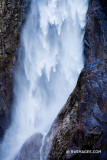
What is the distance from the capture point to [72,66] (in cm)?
1279

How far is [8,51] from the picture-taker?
13.4m

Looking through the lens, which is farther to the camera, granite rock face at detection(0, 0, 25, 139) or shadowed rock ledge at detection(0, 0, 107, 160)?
granite rock face at detection(0, 0, 25, 139)

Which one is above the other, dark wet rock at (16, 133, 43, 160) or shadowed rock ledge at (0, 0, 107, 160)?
shadowed rock ledge at (0, 0, 107, 160)

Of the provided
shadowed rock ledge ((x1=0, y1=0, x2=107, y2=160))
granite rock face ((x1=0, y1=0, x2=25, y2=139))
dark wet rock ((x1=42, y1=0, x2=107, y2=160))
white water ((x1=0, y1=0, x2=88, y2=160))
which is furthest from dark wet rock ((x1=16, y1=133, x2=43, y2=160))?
granite rock face ((x1=0, y1=0, x2=25, y2=139))

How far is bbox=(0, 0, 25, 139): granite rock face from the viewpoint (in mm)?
13281

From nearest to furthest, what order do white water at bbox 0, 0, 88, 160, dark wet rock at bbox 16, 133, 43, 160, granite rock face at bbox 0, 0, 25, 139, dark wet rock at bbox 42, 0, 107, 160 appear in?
dark wet rock at bbox 42, 0, 107, 160, dark wet rock at bbox 16, 133, 43, 160, white water at bbox 0, 0, 88, 160, granite rock face at bbox 0, 0, 25, 139

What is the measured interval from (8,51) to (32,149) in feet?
24.9

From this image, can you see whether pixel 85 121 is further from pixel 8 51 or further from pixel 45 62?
pixel 8 51

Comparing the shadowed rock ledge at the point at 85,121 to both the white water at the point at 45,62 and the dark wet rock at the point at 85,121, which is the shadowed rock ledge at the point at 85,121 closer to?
the dark wet rock at the point at 85,121

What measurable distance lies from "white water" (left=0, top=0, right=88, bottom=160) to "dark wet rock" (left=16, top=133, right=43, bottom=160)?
372 cm

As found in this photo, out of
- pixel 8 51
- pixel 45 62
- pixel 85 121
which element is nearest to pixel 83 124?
pixel 85 121

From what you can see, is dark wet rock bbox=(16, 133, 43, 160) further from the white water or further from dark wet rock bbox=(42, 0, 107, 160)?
the white water

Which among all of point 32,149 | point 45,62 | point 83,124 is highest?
point 83,124

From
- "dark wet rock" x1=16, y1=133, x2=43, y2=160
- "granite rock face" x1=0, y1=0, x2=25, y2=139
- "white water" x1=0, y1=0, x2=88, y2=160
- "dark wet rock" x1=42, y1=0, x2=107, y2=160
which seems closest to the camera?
"dark wet rock" x1=42, y1=0, x2=107, y2=160
